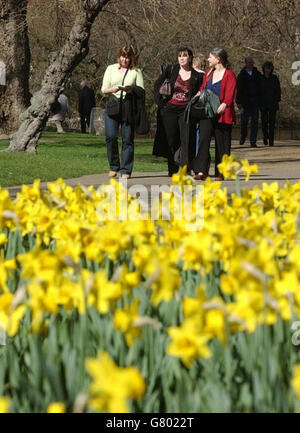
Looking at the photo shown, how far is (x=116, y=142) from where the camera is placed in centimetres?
1355

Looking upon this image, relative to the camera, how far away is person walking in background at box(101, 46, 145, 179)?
42.4 feet

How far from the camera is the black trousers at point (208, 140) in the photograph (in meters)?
13.3

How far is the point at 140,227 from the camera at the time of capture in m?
3.56

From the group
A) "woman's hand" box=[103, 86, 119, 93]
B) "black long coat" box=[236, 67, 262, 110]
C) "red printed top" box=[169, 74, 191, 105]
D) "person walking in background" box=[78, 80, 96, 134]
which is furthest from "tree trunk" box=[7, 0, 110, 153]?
"person walking in background" box=[78, 80, 96, 134]

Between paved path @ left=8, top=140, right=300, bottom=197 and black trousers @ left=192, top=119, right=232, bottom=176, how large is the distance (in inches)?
17.1

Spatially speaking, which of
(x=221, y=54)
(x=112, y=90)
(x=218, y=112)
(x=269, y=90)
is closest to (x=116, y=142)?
(x=112, y=90)

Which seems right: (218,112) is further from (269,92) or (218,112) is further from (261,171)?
(269,92)

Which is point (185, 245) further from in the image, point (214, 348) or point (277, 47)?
point (277, 47)

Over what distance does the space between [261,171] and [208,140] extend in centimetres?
252

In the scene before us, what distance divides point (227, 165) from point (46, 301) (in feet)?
7.78

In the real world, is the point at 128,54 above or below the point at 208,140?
above
